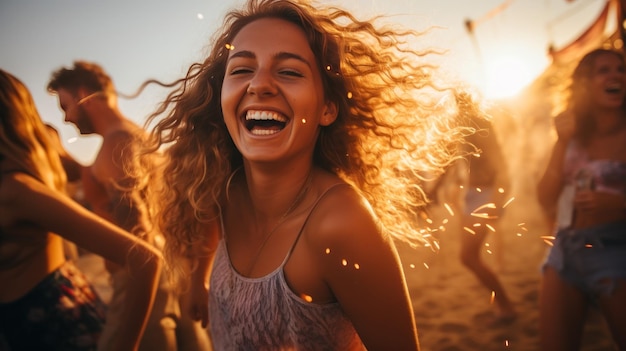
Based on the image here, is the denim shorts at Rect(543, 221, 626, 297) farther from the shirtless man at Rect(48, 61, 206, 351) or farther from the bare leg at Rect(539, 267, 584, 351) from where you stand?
the shirtless man at Rect(48, 61, 206, 351)

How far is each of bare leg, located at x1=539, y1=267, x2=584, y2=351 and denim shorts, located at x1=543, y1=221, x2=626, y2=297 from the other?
0.19ft

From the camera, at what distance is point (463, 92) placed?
84.5 inches

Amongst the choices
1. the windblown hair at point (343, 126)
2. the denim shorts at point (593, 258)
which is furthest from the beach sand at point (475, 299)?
the windblown hair at point (343, 126)

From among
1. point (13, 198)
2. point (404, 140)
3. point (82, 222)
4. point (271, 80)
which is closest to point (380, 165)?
point (404, 140)

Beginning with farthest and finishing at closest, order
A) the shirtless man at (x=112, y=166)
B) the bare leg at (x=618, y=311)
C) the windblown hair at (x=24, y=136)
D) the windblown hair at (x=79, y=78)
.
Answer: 1. the windblown hair at (x=79, y=78)
2. the shirtless man at (x=112, y=166)
3. the bare leg at (x=618, y=311)
4. the windblown hair at (x=24, y=136)

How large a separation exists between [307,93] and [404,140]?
0.67m

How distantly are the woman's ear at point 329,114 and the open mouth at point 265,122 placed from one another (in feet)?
0.72

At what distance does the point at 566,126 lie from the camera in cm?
282

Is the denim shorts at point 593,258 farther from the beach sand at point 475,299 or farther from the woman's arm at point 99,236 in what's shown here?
the woman's arm at point 99,236

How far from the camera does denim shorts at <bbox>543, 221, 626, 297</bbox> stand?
2.36 m

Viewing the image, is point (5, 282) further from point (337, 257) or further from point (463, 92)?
point (463, 92)

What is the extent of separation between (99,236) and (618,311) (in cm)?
279

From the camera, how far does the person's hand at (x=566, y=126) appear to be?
2807mm

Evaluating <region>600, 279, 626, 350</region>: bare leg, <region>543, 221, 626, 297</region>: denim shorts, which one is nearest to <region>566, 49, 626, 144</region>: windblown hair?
<region>543, 221, 626, 297</region>: denim shorts
